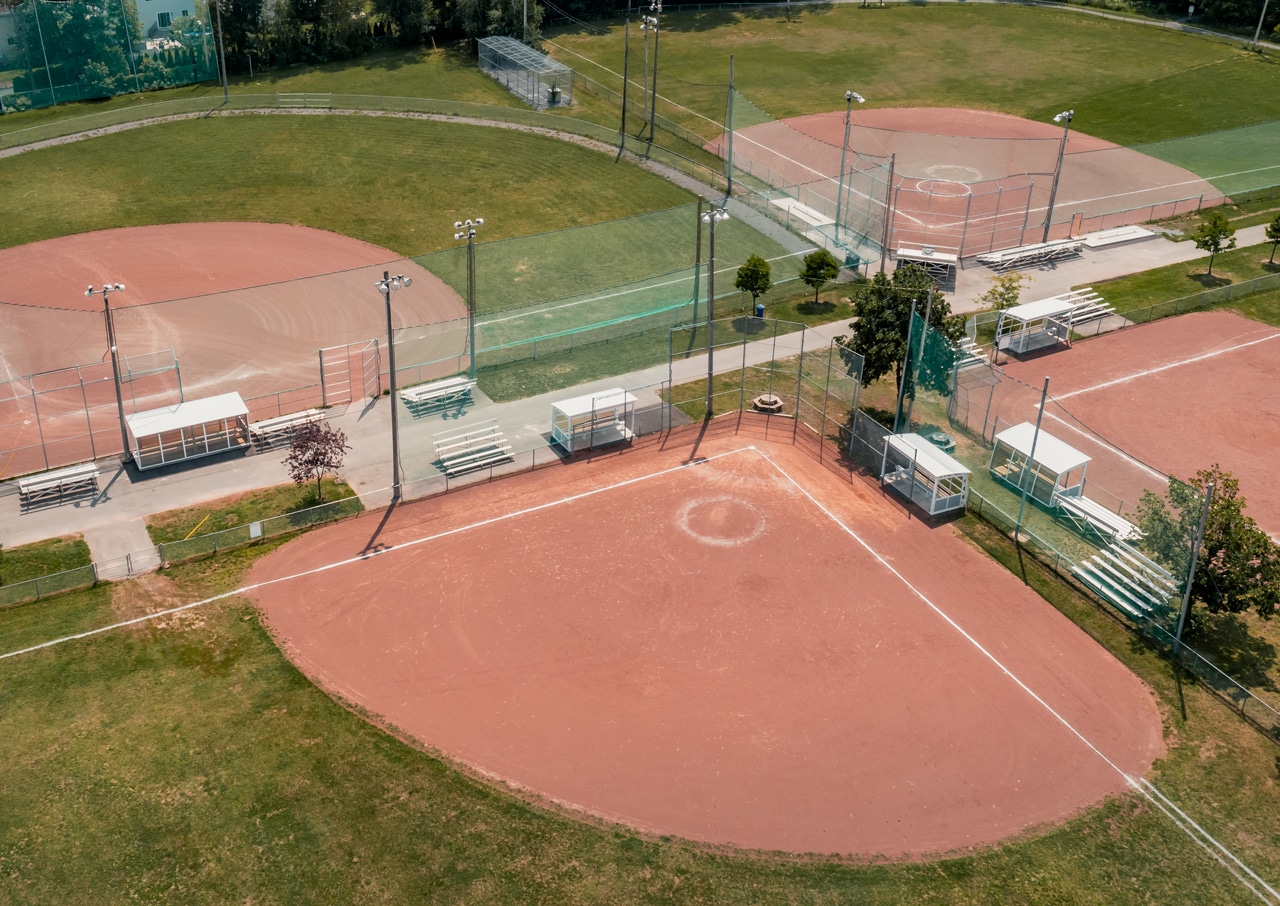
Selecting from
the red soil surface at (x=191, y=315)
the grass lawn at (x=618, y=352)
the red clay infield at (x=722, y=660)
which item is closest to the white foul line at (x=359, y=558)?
the red clay infield at (x=722, y=660)

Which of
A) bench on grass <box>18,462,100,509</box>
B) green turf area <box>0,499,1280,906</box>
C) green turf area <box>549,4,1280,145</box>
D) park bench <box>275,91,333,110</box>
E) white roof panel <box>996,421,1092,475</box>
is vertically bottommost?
green turf area <box>0,499,1280,906</box>

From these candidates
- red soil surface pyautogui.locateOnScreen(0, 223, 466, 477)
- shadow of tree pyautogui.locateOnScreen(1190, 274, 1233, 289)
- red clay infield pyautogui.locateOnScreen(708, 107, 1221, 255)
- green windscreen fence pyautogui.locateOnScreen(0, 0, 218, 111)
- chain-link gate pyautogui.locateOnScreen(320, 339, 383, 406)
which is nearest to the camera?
red soil surface pyautogui.locateOnScreen(0, 223, 466, 477)

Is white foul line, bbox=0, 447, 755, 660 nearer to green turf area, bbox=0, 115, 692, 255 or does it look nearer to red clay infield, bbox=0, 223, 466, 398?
red clay infield, bbox=0, 223, 466, 398

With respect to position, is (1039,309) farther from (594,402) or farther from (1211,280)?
(594,402)

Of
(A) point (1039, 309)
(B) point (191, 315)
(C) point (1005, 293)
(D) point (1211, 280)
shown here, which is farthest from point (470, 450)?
(D) point (1211, 280)

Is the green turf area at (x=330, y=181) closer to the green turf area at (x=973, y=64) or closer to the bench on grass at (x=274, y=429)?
the green turf area at (x=973, y=64)

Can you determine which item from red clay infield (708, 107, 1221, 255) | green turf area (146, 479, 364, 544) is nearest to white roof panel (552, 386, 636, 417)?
green turf area (146, 479, 364, 544)
